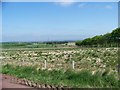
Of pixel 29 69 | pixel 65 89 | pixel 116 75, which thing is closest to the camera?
pixel 65 89

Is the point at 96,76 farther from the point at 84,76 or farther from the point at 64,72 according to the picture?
the point at 64,72

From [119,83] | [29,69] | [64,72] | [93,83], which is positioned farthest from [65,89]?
[29,69]

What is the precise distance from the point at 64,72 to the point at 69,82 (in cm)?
201

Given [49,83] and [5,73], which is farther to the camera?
[5,73]

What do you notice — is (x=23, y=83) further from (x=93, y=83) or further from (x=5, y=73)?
(x=5, y=73)

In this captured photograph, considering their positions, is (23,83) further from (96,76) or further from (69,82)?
(96,76)

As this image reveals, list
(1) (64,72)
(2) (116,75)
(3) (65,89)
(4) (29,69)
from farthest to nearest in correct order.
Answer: (4) (29,69)
(1) (64,72)
(2) (116,75)
(3) (65,89)

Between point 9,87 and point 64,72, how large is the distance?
332 centimetres

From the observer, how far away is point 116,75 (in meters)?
10.8

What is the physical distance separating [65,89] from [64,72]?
3107 mm

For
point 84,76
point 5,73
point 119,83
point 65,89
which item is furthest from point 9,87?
point 5,73

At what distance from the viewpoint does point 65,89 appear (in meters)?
9.92

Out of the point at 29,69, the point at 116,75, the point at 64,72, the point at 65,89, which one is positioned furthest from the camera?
the point at 29,69

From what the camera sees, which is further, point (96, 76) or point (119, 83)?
point (96, 76)
